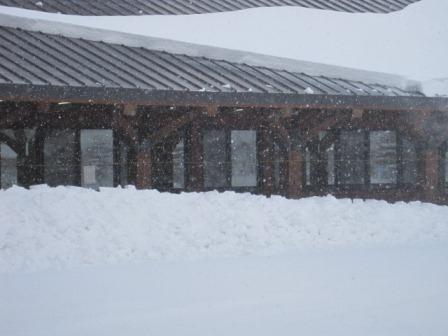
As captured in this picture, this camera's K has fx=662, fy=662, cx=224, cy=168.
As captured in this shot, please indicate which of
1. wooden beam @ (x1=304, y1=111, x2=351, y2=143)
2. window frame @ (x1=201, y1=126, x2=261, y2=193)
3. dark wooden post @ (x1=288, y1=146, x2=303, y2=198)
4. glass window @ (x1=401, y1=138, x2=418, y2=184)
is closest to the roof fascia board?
wooden beam @ (x1=304, y1=111, x2=351, y2=143)

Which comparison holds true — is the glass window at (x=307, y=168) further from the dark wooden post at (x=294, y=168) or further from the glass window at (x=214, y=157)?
the dark wooden post at (x=294, y=168)

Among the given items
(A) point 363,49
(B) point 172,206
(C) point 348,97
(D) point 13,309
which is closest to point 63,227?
(B) point 172,206

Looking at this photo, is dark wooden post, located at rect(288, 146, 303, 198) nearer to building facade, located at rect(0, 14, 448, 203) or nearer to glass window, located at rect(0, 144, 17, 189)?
building facade, located at rect(0, 14, 448, 203)

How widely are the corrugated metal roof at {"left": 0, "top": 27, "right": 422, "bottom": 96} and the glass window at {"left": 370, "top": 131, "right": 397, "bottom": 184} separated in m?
3.68

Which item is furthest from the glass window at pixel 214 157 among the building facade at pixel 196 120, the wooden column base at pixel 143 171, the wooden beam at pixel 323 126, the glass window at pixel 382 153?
the glass window at pixel 382 153

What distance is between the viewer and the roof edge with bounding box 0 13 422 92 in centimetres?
1283

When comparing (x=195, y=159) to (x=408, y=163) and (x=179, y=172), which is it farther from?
(x=408, y=163)

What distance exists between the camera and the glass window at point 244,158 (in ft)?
52.5

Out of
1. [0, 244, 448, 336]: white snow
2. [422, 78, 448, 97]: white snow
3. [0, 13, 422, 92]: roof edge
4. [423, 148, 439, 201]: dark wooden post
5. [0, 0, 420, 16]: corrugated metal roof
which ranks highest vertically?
[0, 0, 420, 16]: corrugated metal roof

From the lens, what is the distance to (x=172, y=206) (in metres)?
10.9

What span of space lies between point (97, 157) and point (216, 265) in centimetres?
676

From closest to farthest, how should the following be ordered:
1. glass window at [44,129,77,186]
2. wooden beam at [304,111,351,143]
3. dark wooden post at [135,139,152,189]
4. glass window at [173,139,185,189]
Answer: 1. dark wooden post at [135,139,152,189]
2. wooden beam at [304,111,351,143]
3. glass window at [44,129,77,186]
4. glass window at [173,139,185,189]

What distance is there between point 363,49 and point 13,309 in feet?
37.7

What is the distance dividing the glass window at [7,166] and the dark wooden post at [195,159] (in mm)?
3686
